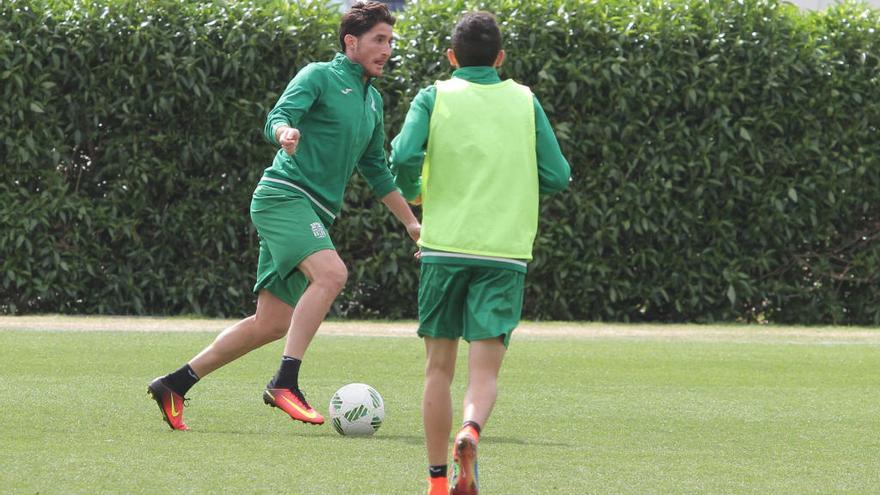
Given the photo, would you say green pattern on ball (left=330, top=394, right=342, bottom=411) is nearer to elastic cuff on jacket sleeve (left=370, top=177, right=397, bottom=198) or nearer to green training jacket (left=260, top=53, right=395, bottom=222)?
green training jacket (left=260, top=53, right=395, bottom=222)

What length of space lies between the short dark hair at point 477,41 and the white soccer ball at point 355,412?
6.66 ft

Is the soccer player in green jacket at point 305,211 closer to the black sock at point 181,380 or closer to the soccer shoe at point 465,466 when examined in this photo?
the black sock at point 181,380

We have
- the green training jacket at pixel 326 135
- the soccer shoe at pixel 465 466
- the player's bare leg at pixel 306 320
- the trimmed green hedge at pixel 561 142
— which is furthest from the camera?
the trimmed green hedge at pixel 561 142

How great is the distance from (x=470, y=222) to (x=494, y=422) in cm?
238

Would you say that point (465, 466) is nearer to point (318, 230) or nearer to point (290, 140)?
point (290, 140)

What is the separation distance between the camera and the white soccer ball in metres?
7.01

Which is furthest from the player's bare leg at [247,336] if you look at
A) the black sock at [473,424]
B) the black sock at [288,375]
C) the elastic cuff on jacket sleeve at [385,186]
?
the black sock at [473,424]

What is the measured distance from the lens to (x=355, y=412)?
701 cm

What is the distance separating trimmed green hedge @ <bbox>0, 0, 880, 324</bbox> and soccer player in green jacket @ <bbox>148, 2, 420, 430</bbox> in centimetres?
620

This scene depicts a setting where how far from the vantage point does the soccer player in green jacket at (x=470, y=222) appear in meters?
5.34

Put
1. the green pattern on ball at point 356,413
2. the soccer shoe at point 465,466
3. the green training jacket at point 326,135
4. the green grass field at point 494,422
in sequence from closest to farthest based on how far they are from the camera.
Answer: the soccer shoe at point 465,466, the green grass field at point 494,422, the green pattern on ball at point 356,413, the green training jacket at point 326,135

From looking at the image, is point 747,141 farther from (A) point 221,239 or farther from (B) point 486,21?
(B) point 486,21

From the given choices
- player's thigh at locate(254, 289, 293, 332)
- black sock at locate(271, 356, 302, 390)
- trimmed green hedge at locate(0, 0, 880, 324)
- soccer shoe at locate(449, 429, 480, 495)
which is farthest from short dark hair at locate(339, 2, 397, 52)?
trimmed green hedge at locate(0, 0, 880, 324)

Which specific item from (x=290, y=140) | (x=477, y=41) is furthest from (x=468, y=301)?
(x=290, y=140)
